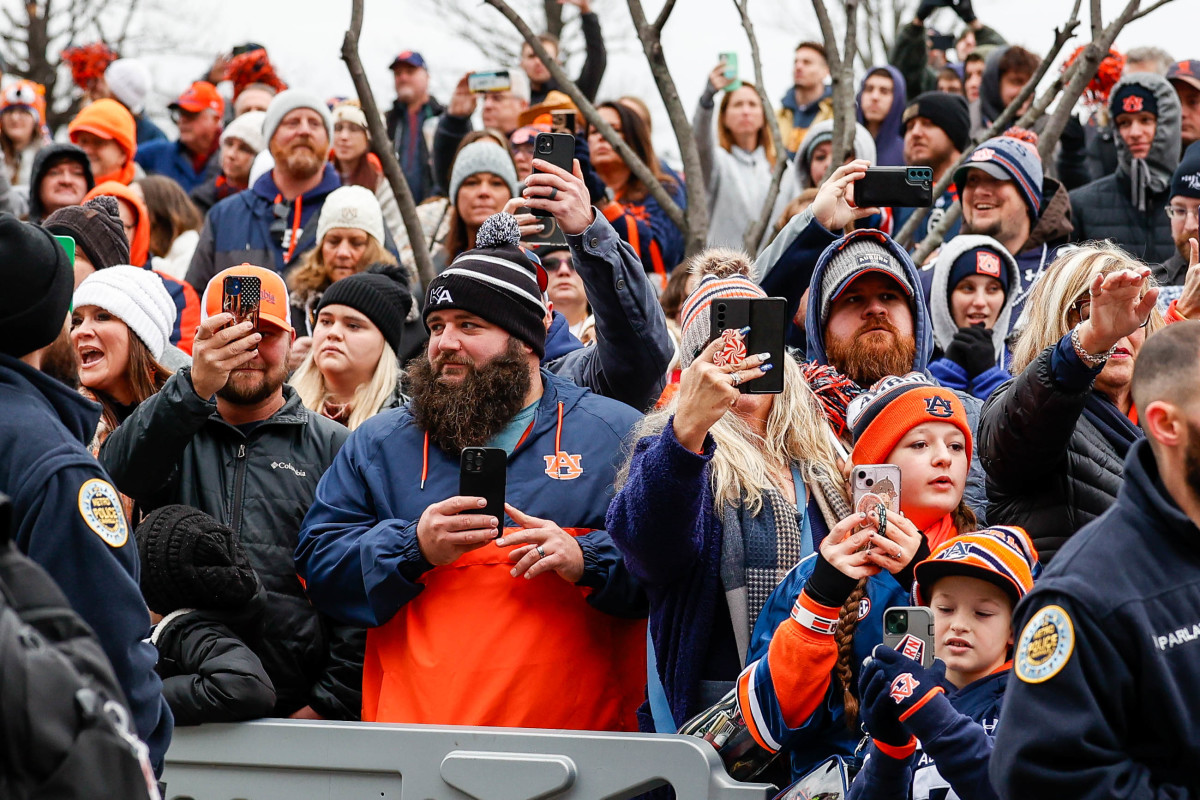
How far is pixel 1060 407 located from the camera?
13.8 feet

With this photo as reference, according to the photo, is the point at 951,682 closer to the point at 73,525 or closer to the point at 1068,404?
the point at 1068,404

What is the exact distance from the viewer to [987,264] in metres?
Answer: 6.47

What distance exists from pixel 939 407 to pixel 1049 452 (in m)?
0.34

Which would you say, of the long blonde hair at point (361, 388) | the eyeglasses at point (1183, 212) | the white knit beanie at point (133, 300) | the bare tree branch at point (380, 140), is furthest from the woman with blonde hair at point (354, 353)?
the eyeglasses at point (1183, 212)

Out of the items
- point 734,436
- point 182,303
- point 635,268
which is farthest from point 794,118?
point 734,436

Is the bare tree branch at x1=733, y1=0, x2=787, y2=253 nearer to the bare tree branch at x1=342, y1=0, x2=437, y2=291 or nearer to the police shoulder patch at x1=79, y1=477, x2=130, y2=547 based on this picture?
the bare tree branch at x1=342, y1=0, x2=437, y2=291

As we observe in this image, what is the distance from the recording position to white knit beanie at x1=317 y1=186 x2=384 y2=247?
7219 millimetres

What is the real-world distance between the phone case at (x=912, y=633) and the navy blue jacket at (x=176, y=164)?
8.67 metres

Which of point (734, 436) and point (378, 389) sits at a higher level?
point (734, 436)

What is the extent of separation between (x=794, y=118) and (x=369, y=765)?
8.25 metres

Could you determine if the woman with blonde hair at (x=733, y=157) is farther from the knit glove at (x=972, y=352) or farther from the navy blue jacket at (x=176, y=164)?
the navy blue jacket at (x=176, y=164)

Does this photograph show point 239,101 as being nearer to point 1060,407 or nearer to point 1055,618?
point 1060,407

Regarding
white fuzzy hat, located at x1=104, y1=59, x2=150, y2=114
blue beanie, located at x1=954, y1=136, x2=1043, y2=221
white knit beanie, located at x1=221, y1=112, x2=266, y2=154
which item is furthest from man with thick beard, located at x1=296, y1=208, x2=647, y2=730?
white fuzzy hat, located at x1=104, y1=59, x2=150, y2=114

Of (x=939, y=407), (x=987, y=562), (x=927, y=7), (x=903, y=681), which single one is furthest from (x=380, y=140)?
(x=927, y=7)
